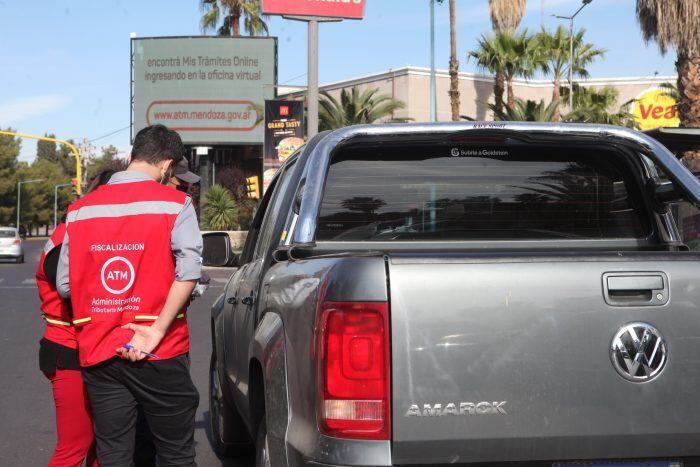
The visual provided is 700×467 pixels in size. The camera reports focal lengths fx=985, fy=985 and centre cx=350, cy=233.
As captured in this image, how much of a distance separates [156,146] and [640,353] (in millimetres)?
2066

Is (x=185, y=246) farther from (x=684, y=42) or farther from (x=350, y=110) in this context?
(x=350, y=110)

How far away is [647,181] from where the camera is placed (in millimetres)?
4473

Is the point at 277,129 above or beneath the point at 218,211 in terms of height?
above

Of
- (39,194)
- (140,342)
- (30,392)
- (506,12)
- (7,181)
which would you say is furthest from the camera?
(39,194)

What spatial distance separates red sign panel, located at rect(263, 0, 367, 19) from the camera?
23055 mm

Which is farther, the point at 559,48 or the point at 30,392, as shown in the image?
the point at 559,48

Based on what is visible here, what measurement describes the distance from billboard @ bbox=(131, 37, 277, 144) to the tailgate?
5088 centimetres

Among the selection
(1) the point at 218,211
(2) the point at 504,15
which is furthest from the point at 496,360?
(1) the point at 218,211

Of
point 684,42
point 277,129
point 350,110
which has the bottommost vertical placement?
point 684,42

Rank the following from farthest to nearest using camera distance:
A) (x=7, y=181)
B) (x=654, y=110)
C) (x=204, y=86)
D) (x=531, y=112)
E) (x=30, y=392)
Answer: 1. (x=7, y=181)
2. (x=204, y=86)
3. (x=654, y=110)
4. (x=531, y=112)
5. (x=30, y=392)

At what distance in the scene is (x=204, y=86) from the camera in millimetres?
53500

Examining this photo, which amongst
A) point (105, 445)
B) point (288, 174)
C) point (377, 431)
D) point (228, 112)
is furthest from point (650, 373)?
point (228, 112)

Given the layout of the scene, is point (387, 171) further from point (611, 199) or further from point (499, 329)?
point (499, 329)

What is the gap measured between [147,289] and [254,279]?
0.92 meters
